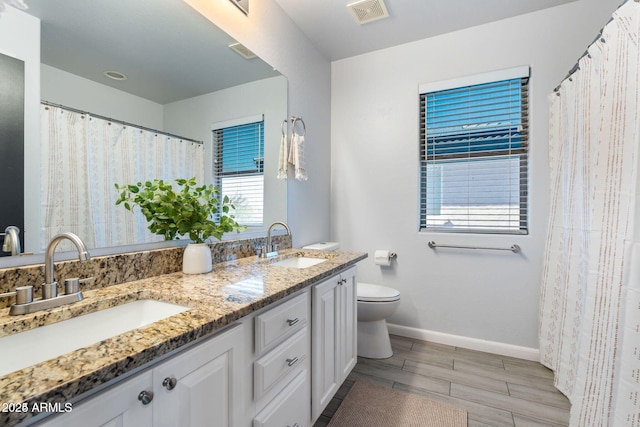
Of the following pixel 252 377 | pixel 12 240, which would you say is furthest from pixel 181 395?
pixel 12 240

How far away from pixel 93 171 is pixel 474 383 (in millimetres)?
2376

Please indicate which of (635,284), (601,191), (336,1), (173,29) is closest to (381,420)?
(635,284)

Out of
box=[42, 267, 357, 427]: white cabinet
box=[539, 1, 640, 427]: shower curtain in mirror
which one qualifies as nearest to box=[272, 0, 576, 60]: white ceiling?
box=[539, 1, 640, 427]: shower curtain in mirror

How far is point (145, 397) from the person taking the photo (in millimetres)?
639

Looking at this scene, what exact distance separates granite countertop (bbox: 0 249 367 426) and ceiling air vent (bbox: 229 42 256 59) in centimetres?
123

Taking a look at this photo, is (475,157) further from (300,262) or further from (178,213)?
(178,213)

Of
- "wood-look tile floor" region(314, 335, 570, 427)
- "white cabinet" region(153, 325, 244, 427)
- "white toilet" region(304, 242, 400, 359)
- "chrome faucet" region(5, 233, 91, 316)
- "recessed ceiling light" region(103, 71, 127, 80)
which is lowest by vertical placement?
"wood-look tile floor" region(314, 335, 570, 427)

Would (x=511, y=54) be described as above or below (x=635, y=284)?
above

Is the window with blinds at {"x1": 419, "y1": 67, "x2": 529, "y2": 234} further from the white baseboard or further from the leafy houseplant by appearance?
the leafy houseplant

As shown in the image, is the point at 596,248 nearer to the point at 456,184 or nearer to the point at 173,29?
the point at 456,184

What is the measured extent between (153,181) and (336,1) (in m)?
1.75

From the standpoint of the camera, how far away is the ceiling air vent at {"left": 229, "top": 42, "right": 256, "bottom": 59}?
172 cm

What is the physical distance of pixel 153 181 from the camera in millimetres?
1326

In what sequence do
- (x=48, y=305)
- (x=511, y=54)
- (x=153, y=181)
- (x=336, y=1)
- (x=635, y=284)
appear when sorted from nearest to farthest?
(x=48, y=305), (x=635, y=284), (x=153, y=181), (x=336, y=1), (x=511, y=54)
